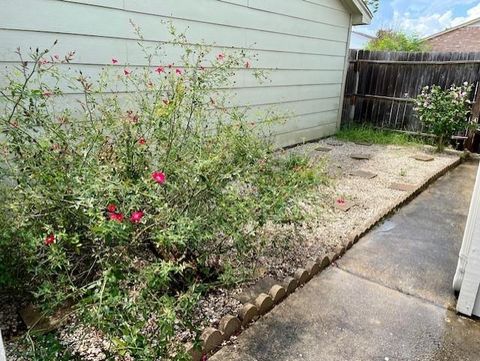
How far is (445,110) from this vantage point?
636 centimetres

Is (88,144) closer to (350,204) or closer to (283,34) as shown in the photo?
(350,204)

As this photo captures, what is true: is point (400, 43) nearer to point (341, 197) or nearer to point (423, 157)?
point (423, 157)

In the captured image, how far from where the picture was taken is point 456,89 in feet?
21.1

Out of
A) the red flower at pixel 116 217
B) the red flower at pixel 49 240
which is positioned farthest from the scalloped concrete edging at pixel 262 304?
the red flower at pixel 49 240

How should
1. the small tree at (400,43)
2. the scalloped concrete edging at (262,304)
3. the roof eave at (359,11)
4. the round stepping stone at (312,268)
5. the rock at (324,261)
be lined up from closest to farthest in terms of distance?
1. the scalloped concrete edging at (262,304)
2. the round stepping stone at (312,268)
3. the rock at (324,261)
4. the roof eave at (359,11)
5. the small tree at (400,43)

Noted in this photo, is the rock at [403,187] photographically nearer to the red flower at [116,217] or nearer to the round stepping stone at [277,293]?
the round stepping stone at [277,293]

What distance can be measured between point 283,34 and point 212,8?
1.64 m

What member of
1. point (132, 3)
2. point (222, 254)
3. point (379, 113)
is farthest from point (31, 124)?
point (379, 113)

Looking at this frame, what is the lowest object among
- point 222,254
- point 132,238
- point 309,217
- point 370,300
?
point 370,300

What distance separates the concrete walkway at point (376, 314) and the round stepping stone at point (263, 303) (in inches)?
1.5

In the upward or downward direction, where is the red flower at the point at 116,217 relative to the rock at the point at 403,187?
upward

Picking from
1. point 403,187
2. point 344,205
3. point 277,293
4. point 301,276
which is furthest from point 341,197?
point 277,293

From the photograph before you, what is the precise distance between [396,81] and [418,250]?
5.55m

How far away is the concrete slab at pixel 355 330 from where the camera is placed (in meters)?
1.86
